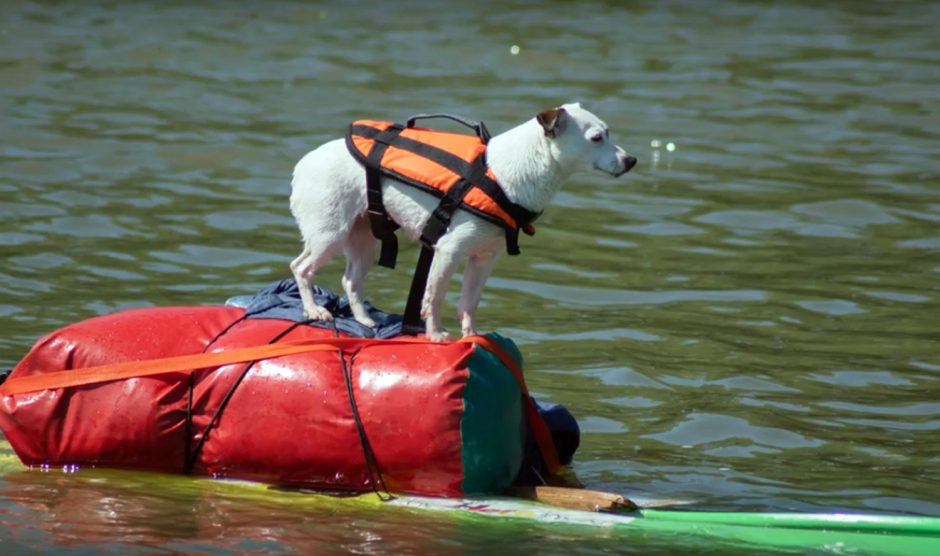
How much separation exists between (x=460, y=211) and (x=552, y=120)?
1.76ft

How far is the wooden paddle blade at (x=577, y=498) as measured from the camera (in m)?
6.48

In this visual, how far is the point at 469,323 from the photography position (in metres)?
6.77

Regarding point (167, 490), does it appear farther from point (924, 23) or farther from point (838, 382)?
point (924, 23)

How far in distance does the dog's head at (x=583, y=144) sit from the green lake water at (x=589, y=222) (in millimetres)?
1527

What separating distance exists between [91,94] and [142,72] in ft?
3.44

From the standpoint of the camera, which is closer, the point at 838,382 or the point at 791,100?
the point at 838,382

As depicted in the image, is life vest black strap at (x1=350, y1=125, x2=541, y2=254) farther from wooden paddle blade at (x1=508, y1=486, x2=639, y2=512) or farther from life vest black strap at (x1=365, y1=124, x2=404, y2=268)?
wooden paddle blade at (x1=508, y1=486, x2=639, y2=512)

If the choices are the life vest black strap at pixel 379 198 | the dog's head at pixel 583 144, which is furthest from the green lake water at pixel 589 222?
the dog's head at pixel 583 144

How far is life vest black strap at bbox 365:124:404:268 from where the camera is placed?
6660mm

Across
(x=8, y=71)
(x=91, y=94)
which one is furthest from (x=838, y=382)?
(x=8, y=71)

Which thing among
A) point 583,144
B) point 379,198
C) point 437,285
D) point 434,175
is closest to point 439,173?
point 434,175

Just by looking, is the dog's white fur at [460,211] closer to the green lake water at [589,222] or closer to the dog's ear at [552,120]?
the dog's ear at [552,120]

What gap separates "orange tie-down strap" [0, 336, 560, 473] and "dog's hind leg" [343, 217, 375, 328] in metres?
0.50

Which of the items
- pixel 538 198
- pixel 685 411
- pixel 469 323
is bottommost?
pixel 685 411
